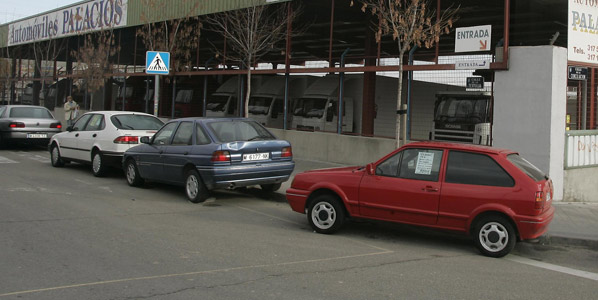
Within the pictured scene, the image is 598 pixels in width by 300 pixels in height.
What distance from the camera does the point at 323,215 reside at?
773 cm

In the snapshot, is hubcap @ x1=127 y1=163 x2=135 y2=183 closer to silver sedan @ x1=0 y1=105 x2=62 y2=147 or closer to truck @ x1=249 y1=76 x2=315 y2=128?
silver sedan @ x1=0 y1=105 x2=62 y2=147

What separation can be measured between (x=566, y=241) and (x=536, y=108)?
150 inches

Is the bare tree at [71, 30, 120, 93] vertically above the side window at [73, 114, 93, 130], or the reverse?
the bare tree at [71, 30, 120, 93]

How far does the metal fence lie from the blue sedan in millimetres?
5617

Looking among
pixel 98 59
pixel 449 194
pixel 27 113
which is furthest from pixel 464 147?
pixel 98 59

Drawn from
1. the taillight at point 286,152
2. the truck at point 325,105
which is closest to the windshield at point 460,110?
the truck at point 325,105

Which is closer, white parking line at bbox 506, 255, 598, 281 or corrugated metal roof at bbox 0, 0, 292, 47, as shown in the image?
white parking line at bbox 506, 255, 598, 281

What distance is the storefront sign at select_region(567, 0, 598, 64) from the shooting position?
11.1 meters

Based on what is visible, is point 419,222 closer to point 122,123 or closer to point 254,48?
point 122,123

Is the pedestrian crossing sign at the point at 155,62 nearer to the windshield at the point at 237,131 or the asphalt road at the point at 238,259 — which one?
the windshield at the point at 237,131

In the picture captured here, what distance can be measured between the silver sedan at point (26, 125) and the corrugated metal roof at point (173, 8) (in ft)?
19.8

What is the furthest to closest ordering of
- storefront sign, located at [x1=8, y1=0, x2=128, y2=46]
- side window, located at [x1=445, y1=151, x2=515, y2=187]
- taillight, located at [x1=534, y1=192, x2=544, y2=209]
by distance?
storefront sign, located at [x1=8, y1=0, x2=128, y2=46]
side window, located at [x1=445, y1=151, x2=515, y2=187]
taillight, located at [x1=534, y1=192, x2=544, y2=209]

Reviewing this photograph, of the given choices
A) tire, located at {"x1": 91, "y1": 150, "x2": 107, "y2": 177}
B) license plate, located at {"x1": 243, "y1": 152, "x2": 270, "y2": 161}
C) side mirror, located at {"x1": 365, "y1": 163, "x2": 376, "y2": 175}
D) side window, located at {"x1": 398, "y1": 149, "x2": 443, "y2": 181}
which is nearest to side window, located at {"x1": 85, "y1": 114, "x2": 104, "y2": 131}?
tire, located at {"x1": 91, "y1": 150, "x2": 107, "y2": 177}

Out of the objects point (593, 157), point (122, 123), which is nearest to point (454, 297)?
point (593, 157)
